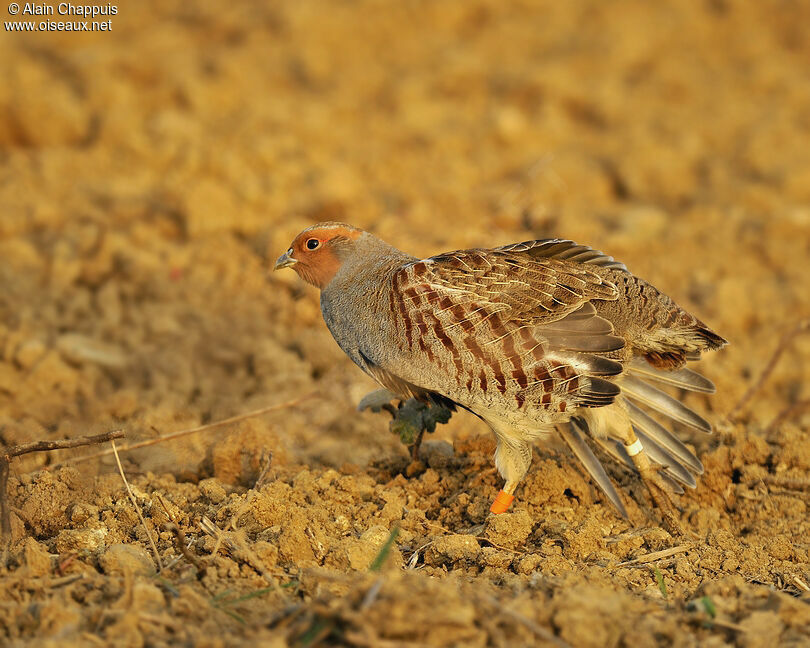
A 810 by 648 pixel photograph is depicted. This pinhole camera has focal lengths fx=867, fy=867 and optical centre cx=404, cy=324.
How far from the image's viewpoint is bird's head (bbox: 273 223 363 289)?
441 centimetres

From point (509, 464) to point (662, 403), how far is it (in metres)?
0.99

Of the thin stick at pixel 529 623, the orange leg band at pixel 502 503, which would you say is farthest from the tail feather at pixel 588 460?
the thin stick at pixel 529 623

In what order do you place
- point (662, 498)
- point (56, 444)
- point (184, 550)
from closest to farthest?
point (184, 550), point (56, 444), point (662, 498)

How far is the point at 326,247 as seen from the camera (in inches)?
174

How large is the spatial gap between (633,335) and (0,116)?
331 inches

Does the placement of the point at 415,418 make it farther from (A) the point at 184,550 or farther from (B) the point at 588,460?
(A) the point at 184,550

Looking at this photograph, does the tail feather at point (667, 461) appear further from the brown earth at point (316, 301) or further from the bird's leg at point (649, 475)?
the brown earth at point (316, 301)

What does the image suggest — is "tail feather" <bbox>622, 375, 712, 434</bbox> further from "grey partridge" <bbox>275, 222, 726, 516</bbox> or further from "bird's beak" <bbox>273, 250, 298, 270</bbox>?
"bird's beak" <bbox>273, 250, 298, 270</bbox>

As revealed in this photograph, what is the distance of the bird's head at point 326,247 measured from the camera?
4.41 meters

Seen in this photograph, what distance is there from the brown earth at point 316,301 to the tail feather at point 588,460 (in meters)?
0.09

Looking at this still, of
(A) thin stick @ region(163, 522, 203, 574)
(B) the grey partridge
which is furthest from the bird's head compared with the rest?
(A) thin stick @ region(163, 522, 203, 574)

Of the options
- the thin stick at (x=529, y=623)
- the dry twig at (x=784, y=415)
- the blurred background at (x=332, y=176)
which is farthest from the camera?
the blurred background at (x=332, y=176)

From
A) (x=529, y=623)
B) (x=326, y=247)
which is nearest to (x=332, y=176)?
(x=326, y=247)

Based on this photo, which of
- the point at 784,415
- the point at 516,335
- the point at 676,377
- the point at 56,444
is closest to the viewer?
the point at 56,444
